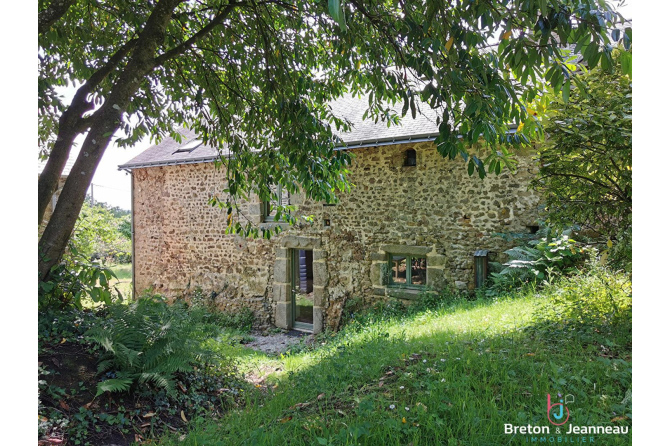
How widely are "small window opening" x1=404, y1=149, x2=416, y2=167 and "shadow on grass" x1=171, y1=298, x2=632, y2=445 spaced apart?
4.35m

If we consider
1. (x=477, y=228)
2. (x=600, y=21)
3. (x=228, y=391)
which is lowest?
(x=228, y=391)

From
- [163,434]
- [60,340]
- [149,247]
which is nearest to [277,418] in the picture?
[163,434]

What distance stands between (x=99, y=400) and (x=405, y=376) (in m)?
2.55

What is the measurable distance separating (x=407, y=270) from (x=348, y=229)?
1.51 metres

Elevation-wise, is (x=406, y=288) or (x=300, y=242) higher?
(x=300, y=242)

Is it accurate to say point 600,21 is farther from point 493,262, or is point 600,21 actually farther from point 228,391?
point 493,262

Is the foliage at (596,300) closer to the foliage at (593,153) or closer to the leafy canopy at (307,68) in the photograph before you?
the foliage at (593,153)

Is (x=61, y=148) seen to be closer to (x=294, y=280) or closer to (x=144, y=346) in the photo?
(x=144, y=346)

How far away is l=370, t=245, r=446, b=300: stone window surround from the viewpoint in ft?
26.4

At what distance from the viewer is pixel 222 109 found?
18.6ft

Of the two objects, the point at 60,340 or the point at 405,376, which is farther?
the point at 60,340

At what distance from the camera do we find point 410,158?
8.52 metres

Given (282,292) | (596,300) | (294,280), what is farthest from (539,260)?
(282,292)

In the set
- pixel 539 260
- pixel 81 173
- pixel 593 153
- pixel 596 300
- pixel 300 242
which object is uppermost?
pixel 593 153
